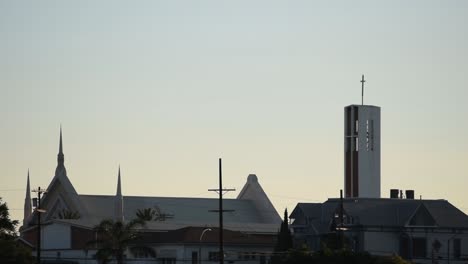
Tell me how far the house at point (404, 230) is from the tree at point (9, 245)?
101 feet

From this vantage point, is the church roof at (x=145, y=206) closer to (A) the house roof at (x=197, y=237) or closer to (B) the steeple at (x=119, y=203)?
(B) the steeple at (x=119, y=203)

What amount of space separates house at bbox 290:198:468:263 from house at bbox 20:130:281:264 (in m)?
7.74

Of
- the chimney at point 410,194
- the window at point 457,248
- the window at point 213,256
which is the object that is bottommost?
the window at point 213,256

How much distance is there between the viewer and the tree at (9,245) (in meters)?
105

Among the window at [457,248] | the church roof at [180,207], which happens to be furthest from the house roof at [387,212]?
the church roof at [180,207]

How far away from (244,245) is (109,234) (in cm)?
1640

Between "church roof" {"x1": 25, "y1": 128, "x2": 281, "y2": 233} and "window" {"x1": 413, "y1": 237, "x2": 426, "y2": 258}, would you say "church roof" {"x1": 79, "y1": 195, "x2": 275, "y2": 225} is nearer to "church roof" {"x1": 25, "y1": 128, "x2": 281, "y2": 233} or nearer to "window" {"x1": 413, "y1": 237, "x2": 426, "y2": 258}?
"church roof" {"x1": 25, "y1": 128, "x2": 281, "y2": 233}

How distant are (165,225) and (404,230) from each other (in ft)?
98.5

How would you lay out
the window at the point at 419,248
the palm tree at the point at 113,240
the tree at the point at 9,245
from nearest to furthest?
1. the tree at the point at 9,245
2. the palm tree at the point at 113,240
3. the window at the point at 419,248

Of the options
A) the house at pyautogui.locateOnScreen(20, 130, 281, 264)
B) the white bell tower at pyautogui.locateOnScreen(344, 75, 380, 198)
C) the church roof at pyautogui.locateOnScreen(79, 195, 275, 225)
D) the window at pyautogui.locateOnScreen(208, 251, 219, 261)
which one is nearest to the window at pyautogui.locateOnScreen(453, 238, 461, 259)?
the house at pyautogui.locateOnScreen(20, 130, 281, 264)

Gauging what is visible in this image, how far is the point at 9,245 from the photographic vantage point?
106 metres

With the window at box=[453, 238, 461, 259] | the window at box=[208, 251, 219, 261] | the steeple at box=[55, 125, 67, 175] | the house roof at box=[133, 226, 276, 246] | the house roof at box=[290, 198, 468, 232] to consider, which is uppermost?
the steeple at box=[55, 125, 67, 175]

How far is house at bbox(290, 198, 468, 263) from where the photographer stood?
130m

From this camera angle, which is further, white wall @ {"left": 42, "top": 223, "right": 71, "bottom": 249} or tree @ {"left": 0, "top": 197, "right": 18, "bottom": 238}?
white wall @ {"left": 42, "top": 223, "right": 71, "bottom": 249}
